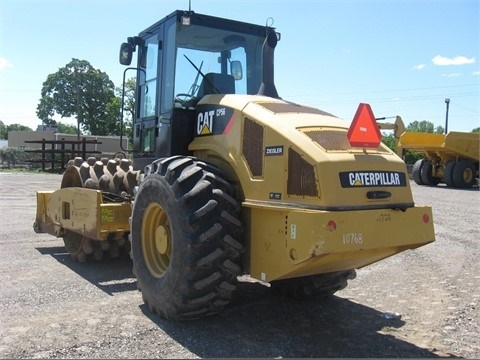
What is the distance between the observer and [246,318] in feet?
15.7

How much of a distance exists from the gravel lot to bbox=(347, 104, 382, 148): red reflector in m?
1.65

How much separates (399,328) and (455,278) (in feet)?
7.55

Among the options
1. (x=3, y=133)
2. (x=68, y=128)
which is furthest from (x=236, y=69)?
(x=3, y=133)

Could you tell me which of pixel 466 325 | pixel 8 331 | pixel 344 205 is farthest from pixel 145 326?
pixel 466 325

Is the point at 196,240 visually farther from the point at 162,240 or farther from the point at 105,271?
the point at 105,271

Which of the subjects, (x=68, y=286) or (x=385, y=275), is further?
(x=385, y=275)

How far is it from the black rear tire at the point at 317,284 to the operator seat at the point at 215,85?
2.17 metres

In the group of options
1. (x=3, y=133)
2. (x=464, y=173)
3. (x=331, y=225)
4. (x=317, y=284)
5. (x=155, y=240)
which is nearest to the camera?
(x=331, y=225)

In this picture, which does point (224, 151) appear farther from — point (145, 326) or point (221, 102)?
point (145, 326)

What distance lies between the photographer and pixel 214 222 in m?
4.17

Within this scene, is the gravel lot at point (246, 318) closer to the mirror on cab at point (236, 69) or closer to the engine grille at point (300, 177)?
the engine grille at point (300, 177)

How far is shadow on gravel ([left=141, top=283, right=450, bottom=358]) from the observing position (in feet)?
13.3

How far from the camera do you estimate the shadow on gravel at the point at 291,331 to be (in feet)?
13.3

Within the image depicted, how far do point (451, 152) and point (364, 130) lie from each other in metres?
19.2
